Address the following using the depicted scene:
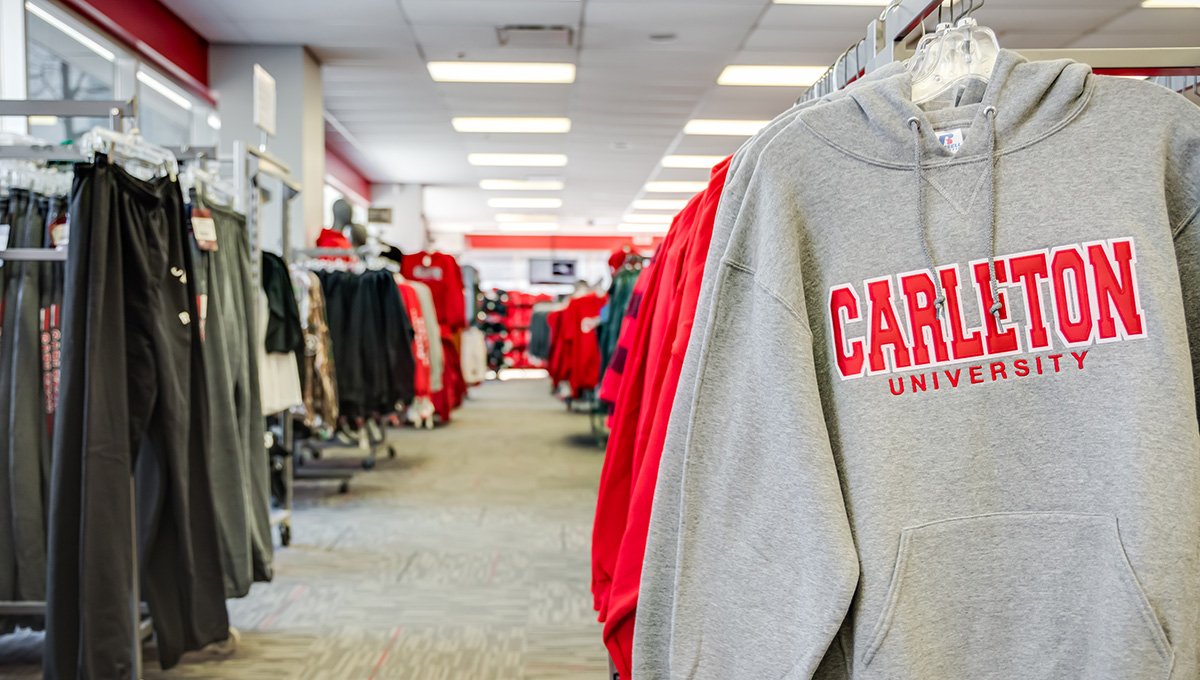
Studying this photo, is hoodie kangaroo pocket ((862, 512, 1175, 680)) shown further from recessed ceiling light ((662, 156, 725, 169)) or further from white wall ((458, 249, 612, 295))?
white wall ((458, 249, 612, 295))

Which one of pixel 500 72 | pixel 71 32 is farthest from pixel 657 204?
pixel 71 32

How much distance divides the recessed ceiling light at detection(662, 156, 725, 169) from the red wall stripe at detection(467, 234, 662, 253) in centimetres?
722

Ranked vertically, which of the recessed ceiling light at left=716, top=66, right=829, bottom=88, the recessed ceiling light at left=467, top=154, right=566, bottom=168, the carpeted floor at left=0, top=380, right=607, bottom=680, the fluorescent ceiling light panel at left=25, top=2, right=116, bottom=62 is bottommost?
the carpeted floor at left=0, top=380, right=607, bottom=680

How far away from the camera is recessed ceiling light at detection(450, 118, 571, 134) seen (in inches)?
314

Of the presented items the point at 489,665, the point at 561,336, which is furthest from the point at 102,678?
the point at 561,336

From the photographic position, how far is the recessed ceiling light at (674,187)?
37.3 feet

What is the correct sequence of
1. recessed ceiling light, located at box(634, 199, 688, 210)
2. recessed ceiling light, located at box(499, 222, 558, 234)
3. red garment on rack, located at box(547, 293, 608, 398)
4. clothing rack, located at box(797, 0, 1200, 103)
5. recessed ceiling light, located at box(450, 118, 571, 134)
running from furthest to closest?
recessed ceiling light, located at box(499, 222, 558, 234)
recessed ceiling light, located at box(634, 199, 688, 210)
recessed ceiling light, located at box(450, 118, 571, 134)
red garment on rack, located at box(547, 293, 608, 398)
clothing rack, located at box(797, 0, 1200, 103)

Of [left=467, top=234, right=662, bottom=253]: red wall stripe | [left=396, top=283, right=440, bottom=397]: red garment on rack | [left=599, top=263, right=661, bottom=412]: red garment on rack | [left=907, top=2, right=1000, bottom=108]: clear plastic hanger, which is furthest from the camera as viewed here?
[left=467, top=234, right=662, bottom=253]: red wall stripe

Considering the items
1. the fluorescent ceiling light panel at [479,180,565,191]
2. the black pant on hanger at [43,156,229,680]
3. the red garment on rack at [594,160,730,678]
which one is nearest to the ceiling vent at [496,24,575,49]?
the black pant on hanger at [43,156,229,680]

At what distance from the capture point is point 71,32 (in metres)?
4.42

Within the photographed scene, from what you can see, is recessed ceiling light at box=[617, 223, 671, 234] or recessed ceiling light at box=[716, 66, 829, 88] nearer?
recessed ceiling light at box=[716, 66, 829, 88]

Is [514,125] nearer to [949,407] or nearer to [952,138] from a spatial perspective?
[952,138]

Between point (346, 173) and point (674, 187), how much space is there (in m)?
4.62

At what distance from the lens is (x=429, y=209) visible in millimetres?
13891
